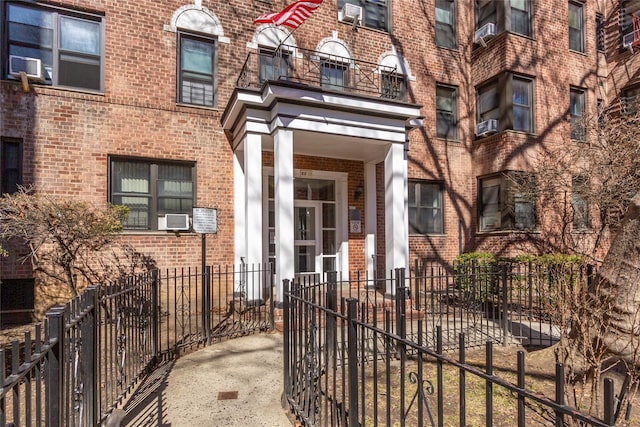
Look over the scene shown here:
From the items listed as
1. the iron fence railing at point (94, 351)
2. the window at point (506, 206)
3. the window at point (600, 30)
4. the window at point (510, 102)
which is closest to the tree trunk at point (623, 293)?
the iron fence railing at point (94, 351)

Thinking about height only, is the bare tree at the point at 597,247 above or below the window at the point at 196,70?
below

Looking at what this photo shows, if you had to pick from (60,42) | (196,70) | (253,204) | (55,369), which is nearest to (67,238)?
(253,204)

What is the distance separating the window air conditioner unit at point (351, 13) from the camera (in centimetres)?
1057

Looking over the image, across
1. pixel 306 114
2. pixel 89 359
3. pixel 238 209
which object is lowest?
pixel 89 359

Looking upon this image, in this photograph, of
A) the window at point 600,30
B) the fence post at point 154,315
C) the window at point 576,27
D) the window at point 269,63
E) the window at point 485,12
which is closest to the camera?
the fence post at point 154,315

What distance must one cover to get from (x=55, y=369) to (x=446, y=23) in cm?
1362

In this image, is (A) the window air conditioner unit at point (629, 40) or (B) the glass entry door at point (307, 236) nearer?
(B) the glass entry door at point (307, 236)

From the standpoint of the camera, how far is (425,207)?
1166cm

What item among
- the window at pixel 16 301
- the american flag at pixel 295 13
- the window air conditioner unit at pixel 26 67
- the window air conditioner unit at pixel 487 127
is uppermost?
the american flag at pixel 295 13

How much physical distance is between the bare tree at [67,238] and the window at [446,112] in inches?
368

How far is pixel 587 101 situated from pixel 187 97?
1269 centimetres

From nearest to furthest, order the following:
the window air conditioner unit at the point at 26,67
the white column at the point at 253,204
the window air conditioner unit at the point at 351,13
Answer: the window air conditioner unit at the point at 26,67 < the white column at the point at 253,204 < the window air conditioner unit at the point at 351,13

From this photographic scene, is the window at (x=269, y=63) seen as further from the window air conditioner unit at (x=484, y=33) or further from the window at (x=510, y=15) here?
the window at (x=510, y=15)

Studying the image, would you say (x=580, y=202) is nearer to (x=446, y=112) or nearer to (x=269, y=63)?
(x=446, y=112)
